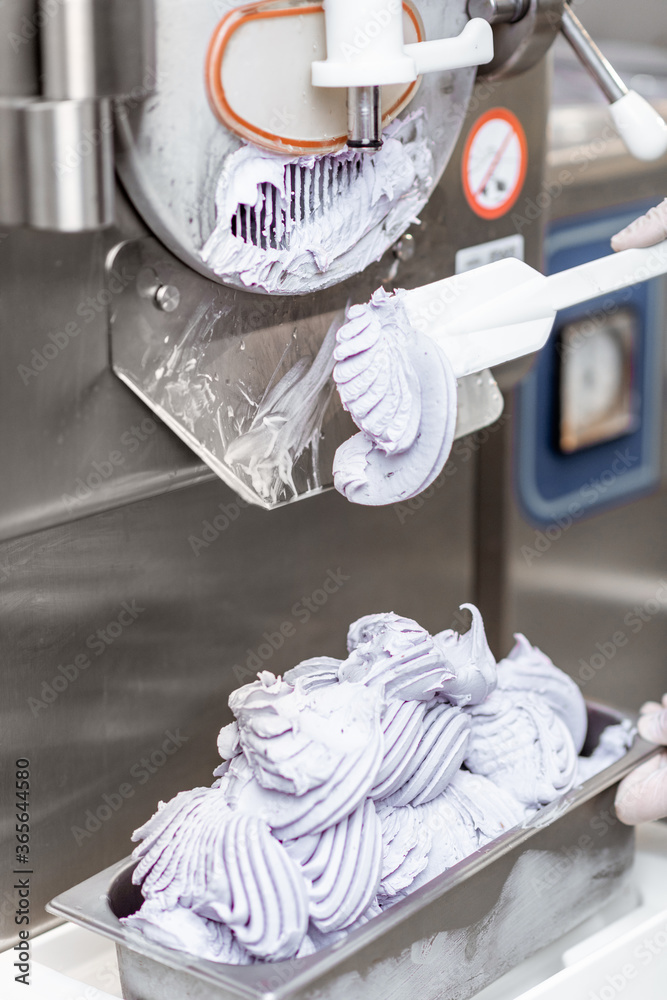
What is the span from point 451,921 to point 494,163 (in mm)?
849

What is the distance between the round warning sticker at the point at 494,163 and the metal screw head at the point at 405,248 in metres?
0.16

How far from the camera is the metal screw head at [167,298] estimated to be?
41.5 inches

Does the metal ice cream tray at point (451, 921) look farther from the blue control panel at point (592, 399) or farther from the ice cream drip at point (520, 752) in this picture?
the blue control panel at point (592, 399)

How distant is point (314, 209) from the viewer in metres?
1.06

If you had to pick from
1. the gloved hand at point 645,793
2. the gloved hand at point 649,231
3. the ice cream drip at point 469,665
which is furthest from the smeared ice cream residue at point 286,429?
the gloved hand at point 645,793

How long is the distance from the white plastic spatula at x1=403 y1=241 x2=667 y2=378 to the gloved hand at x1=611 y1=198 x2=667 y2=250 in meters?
0.06

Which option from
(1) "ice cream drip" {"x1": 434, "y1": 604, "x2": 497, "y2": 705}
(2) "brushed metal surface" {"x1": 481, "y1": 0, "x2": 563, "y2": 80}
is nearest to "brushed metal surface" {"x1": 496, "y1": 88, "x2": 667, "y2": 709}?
(2) "brushed metal surface" {"x1": 481, "y1": 0, "x2": 563, "y2": 80}

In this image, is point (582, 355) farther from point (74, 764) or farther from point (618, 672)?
point (74, 764)

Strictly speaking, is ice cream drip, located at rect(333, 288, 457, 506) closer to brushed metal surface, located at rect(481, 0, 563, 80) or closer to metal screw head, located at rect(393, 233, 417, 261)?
metal screw head, located at rect(393, 233, 417, 261)

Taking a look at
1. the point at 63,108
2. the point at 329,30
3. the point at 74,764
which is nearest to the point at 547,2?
the point at 329,30

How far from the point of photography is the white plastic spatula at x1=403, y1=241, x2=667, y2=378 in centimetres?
105

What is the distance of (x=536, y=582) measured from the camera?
6.10ft

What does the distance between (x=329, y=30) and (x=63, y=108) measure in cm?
23

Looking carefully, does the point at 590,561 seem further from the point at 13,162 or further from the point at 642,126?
the point at 13,162
